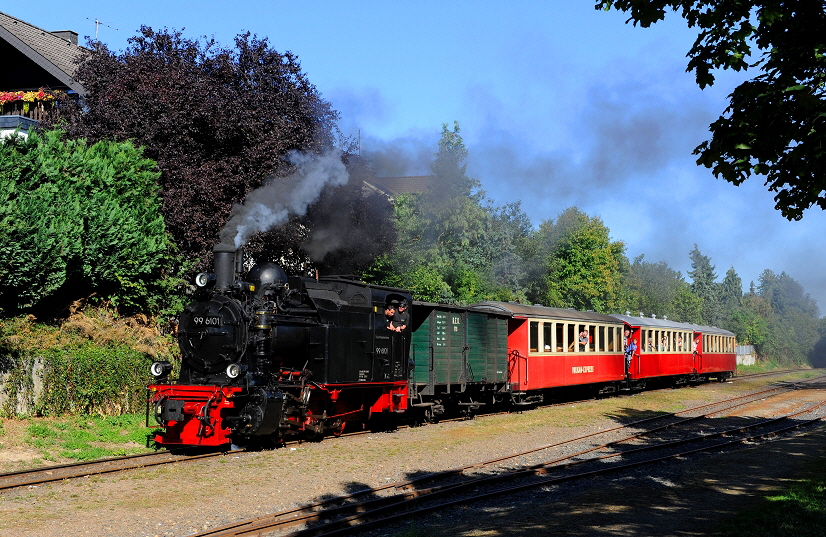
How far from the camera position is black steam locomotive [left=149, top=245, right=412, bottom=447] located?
45.3 feet

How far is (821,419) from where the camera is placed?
74.1 ft

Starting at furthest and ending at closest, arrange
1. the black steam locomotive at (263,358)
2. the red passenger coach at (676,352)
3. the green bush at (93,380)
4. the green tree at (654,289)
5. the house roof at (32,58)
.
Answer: the green tree at (654,289), the red passenger coach at (676,352), the house roof at (32,58), the green bush at (93,380), the black steam locomotive at (263,358)

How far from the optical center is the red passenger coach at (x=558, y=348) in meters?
23.1

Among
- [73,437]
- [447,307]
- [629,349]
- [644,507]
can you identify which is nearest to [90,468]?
[73,437]

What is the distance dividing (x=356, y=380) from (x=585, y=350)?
12.1 m

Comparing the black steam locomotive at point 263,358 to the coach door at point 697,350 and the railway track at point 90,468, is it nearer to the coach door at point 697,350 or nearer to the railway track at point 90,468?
the railway track at point 90,468

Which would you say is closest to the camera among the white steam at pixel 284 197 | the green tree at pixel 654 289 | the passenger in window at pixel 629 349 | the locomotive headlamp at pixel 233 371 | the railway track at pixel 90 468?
the railway track at pixel 90 468

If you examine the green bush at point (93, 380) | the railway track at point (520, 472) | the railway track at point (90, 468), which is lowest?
the railway track at point (520, 472)

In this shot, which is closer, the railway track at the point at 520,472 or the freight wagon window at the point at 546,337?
the railway track at the point at 520,472

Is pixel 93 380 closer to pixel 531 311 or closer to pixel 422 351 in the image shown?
pixel 422 351

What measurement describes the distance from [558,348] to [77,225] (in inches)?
586

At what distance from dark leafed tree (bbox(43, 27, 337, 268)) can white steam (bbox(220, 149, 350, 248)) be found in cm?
108

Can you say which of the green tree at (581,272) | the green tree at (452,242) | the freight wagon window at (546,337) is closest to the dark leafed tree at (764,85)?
the freight wagon window at (546,337)

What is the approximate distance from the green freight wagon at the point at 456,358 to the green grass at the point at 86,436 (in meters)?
6.67
